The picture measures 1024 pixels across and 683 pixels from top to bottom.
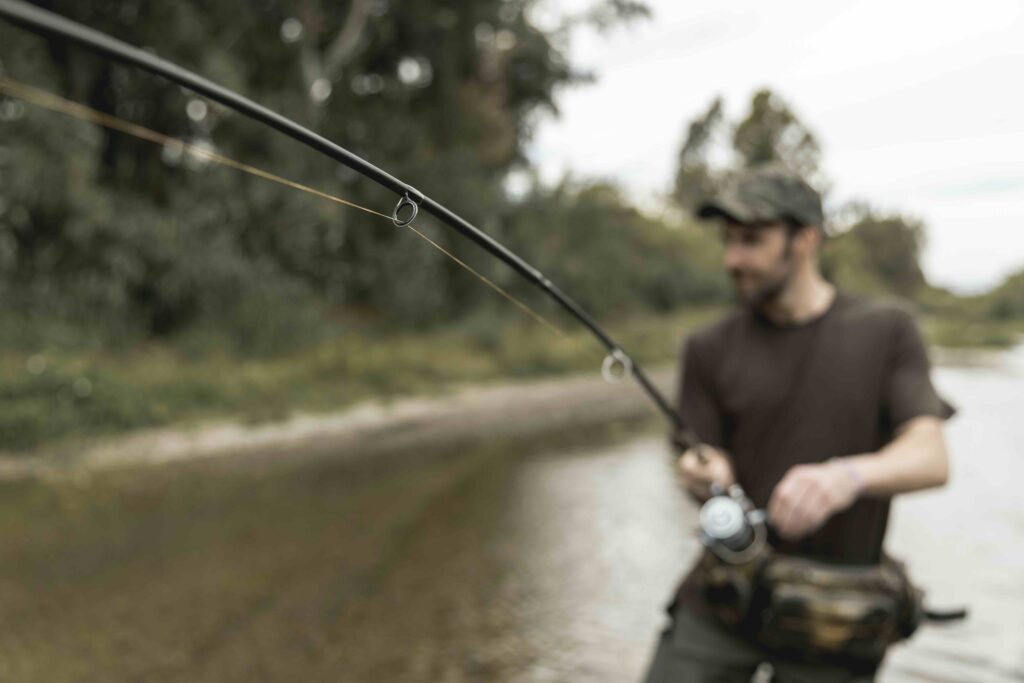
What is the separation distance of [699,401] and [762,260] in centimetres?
43

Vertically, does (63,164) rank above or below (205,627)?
above

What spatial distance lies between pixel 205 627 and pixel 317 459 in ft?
19.7

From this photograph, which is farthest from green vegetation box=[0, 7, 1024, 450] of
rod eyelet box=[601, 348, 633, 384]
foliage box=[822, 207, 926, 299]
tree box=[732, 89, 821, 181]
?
foliage box=[822, 207, 926, 299]

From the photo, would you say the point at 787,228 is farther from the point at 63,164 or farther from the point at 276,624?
the point at 63,164

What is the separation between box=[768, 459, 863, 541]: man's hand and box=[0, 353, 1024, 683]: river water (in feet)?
9.42

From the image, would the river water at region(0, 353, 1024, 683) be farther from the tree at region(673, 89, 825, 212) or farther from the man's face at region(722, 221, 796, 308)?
the tree at region(673, 89, 825, 212)

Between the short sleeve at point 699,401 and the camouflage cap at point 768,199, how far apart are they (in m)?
0.42

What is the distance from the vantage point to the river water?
4891 millimetres

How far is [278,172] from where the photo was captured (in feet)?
55.1

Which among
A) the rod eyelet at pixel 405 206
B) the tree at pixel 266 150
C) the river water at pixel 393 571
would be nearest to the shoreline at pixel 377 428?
the river water at pixel 393 571

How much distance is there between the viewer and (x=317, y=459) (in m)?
11.3

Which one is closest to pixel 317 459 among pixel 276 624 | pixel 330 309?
pixel 276 624

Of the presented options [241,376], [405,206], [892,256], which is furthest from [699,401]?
[892,256]

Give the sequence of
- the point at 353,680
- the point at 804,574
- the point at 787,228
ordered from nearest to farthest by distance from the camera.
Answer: the point at 804,574, the point at 787,228, the point at 353,680
